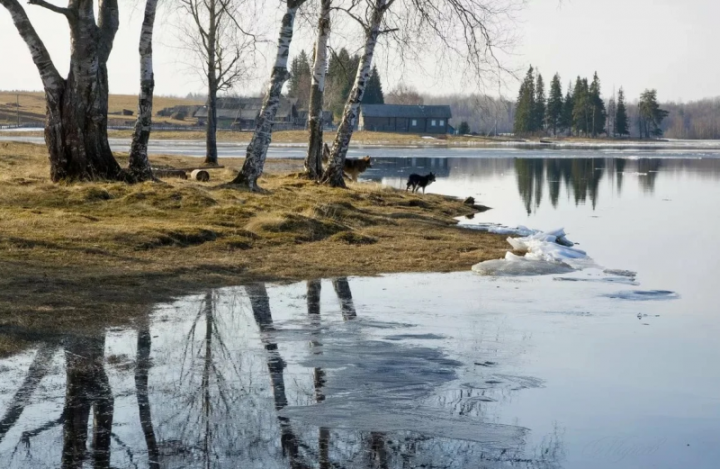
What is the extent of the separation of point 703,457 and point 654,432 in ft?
1.55

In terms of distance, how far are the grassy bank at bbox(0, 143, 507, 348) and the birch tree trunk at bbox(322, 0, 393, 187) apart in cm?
384

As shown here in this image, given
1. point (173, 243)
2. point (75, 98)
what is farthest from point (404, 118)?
point (173, 243)

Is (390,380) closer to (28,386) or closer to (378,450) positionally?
(378,450)

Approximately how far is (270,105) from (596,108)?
412 ft

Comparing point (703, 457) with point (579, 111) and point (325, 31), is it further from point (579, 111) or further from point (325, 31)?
point (579, 111)

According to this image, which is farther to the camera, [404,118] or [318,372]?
[404,118]

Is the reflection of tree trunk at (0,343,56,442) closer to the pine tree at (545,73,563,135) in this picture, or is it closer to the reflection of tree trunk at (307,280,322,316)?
the reflection of tree trunk at (307,280,322,316)

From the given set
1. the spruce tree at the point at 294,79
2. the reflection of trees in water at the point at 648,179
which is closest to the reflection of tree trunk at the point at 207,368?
the reflection of trees in water at the point at 648,179

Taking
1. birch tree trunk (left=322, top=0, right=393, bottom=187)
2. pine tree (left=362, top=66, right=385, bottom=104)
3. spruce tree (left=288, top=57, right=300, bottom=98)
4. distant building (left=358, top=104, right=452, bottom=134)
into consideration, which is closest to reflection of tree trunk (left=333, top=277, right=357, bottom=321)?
birch tree trunk (left=322, top=0, right=393, bottom=187)

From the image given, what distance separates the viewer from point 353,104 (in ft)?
85.8

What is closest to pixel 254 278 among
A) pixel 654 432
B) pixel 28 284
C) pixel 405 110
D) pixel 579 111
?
pixel 28 284

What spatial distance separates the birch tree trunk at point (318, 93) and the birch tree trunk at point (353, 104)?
1.11 metres

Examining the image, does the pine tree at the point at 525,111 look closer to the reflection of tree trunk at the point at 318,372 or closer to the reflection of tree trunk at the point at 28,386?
the reflection of tree trunk at the point at 318,372

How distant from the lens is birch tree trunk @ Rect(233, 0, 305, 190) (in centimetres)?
2142
